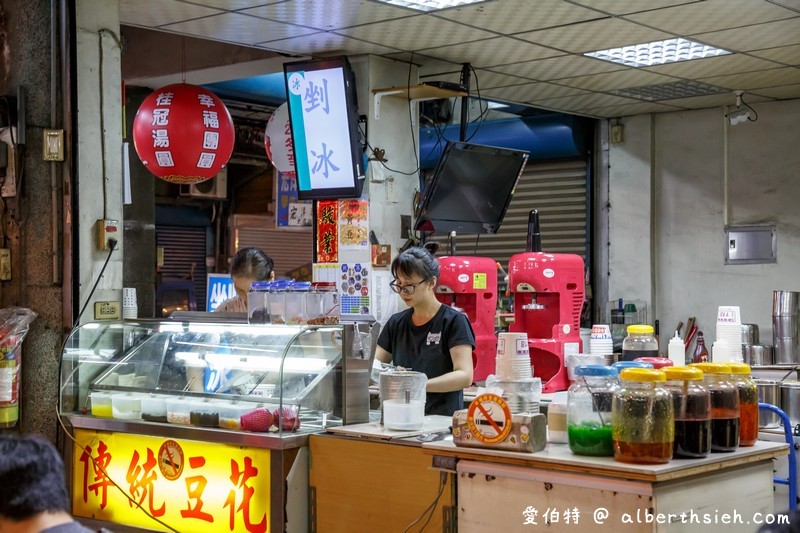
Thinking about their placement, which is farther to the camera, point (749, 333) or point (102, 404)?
point (749, 333)

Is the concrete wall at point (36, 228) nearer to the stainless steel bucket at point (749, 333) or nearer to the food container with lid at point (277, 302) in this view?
the food container with lid at point (277, 302)

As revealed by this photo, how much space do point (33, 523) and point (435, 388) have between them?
2.79 metres

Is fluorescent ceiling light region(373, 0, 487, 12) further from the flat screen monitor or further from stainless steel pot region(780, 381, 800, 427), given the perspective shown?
stainless steel pot region(780, 381, 800, 427)

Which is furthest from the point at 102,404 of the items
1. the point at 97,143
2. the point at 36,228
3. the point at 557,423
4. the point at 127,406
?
the point at 557,423

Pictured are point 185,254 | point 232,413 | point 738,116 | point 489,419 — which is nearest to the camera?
point 489,419

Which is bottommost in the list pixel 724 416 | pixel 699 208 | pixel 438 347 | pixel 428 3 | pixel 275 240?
pixel 724 416

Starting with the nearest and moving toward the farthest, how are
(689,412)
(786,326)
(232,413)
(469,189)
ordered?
(689,412) → (232,413) → (469,189) → (786,326)

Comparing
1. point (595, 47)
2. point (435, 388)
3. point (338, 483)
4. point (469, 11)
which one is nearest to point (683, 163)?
point (595, 47)

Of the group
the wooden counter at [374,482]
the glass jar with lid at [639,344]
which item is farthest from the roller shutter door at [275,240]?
the wooden counter at [374,482]

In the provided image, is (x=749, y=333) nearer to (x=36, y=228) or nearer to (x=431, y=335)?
(x=431, y=335)

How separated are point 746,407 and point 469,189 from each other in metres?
4.20

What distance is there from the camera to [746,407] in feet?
12.3

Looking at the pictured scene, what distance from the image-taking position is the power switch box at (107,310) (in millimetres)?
5746

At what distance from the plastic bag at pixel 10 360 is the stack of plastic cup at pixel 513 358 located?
2949 mm
